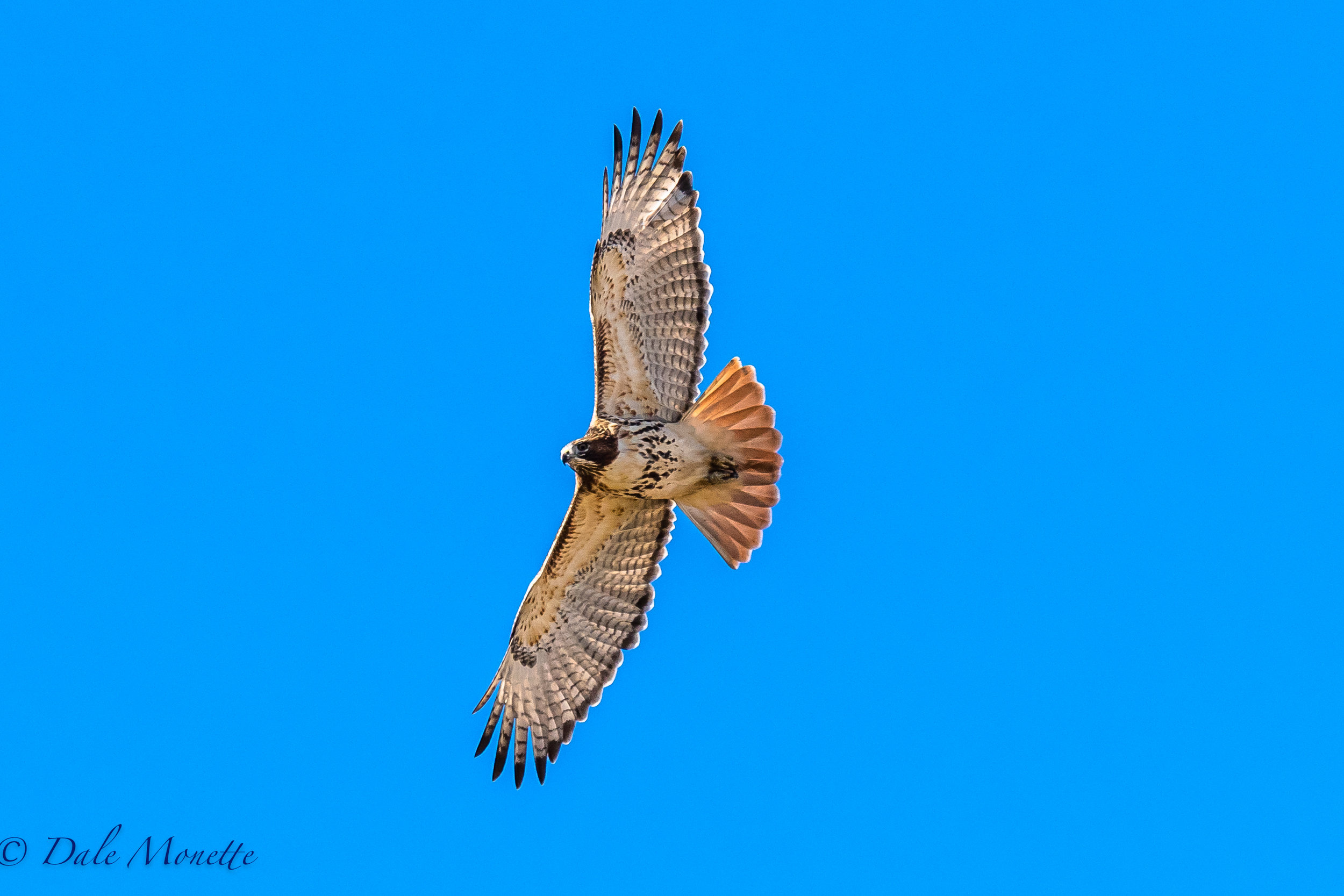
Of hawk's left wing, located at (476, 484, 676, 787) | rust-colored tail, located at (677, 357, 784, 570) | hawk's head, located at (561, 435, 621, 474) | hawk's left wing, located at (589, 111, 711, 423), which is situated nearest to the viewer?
rust-colored tail, located at (677, 357, 784, 570)

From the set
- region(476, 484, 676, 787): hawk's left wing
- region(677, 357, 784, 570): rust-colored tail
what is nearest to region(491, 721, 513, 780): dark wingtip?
region(476, 484, 676, 787): hawk's left wing

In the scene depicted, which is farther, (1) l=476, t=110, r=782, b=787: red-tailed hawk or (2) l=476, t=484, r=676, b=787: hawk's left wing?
(2) l=476, t=484, r=676, b=787: hawk's left wing

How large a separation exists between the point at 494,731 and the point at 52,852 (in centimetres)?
328

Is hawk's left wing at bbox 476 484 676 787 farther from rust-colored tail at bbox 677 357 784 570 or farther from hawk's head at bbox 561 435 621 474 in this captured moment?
hawk's head at bbox 561 435 621 474

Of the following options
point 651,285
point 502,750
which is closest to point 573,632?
point 502,750

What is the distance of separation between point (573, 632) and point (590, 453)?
5.24 feet

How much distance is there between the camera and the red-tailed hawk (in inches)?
400

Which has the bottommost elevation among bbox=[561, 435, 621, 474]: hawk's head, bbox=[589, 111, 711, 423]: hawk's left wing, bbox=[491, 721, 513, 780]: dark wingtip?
bbox=[491, 721, 513, 780]: dark wingtip

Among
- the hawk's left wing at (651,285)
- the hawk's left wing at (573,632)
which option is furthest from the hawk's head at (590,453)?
the hawk's left wing at (573,632)

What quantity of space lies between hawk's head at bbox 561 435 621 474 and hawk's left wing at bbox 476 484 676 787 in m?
0.79

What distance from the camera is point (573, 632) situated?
11094mm

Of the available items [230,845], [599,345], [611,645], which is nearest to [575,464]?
[599,345]

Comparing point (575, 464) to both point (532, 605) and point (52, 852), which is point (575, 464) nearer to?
point (532, 605)

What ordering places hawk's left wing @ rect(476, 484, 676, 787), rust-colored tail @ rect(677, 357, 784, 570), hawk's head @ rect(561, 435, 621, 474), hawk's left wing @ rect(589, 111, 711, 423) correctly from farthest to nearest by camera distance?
hawk's left wing @ rect(476, 484, 676, 787) < hawk's left wing @ rect(589, 111, 711, 423) < hawk's head @ rect(561, 435, 621, 474) < rust-colored tail @ rect(677, 357, 784, 570)
